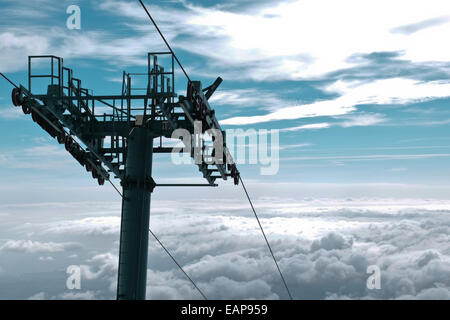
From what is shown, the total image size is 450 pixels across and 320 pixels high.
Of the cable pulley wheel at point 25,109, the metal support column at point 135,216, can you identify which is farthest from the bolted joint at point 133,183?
the cable pulley wheel at point 25,109

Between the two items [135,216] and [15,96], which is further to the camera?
[135,216]

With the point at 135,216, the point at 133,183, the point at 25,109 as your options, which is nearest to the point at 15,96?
the point at 25,109

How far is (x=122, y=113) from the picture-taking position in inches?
1075

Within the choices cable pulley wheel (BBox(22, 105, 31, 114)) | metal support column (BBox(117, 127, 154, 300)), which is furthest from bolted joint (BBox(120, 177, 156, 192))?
cable pulley wheel (BBox(22, 105, 31, 114))

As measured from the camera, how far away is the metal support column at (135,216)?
2589 centimetres

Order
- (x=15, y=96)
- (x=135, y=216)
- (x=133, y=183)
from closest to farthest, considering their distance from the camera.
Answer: (x=15, y=96)
(x=135, y=216)
(x=133, y=183)

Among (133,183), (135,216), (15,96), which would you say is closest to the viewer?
(15,96)

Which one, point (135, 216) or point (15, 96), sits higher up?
point (15, 96)

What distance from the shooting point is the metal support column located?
25.9 metres

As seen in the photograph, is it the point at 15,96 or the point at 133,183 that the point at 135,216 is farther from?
the point at 15,96

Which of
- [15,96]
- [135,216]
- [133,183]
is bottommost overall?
[135,216]

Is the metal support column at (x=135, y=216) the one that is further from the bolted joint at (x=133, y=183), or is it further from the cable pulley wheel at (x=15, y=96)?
the cable pulley wheel at (x=15, y=96)

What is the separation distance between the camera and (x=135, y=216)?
26.1 meters
